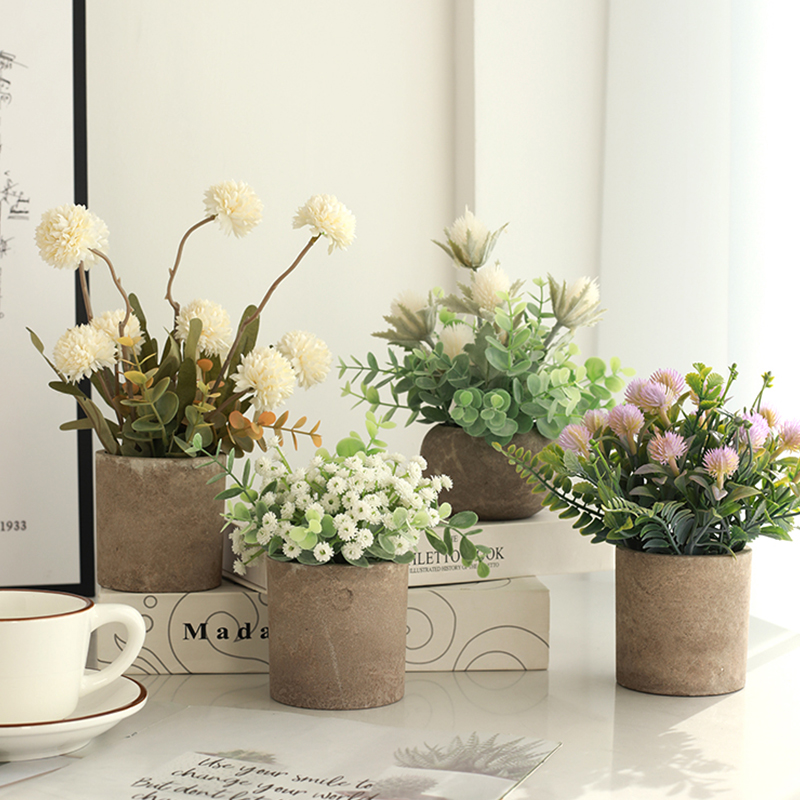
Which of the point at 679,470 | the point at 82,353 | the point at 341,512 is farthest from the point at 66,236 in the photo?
the point at 679,470

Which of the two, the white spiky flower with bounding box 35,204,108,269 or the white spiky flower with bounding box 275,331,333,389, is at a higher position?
the white spiky flower with bounding box 35,204,108,269

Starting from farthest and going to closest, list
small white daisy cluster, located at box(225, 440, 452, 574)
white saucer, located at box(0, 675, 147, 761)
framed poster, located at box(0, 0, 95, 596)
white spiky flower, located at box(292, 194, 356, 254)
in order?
1. framed poster, located at box(0, 0, 95, 596)
2. white spiky flower, located at box(292, 194, 356, 254)
3. small white daisy cluster, located at box(225, 440, 452, 574)
4. white saucer, located at box(0, 675, 147, 761)

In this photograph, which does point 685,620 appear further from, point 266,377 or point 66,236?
point 66,236

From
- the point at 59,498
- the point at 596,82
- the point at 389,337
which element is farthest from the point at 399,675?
the point at 596,82

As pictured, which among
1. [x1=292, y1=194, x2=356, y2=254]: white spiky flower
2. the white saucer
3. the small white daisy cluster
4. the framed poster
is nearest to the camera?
the white saucer

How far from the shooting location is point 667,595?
74 cm

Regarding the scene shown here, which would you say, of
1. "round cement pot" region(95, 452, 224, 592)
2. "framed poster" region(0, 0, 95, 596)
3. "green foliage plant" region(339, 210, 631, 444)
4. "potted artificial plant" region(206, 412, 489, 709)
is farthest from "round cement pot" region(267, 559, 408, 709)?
"framed poster" region(0, 0, 95, 596)

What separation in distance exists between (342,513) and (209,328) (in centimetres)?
22

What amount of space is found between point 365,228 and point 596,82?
0.36 m

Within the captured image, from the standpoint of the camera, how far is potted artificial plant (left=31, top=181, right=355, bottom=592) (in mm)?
760

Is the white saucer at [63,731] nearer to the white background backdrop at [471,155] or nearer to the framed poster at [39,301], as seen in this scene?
the framed poster at [39,301]

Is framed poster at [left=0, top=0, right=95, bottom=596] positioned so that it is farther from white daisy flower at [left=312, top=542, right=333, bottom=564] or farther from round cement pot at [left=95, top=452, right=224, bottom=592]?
white daisy flower at [left=312, top=542, right=333, bottom=564]

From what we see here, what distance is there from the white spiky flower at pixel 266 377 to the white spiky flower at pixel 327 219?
0.11 meters

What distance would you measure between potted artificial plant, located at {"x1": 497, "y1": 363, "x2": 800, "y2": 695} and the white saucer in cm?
38
